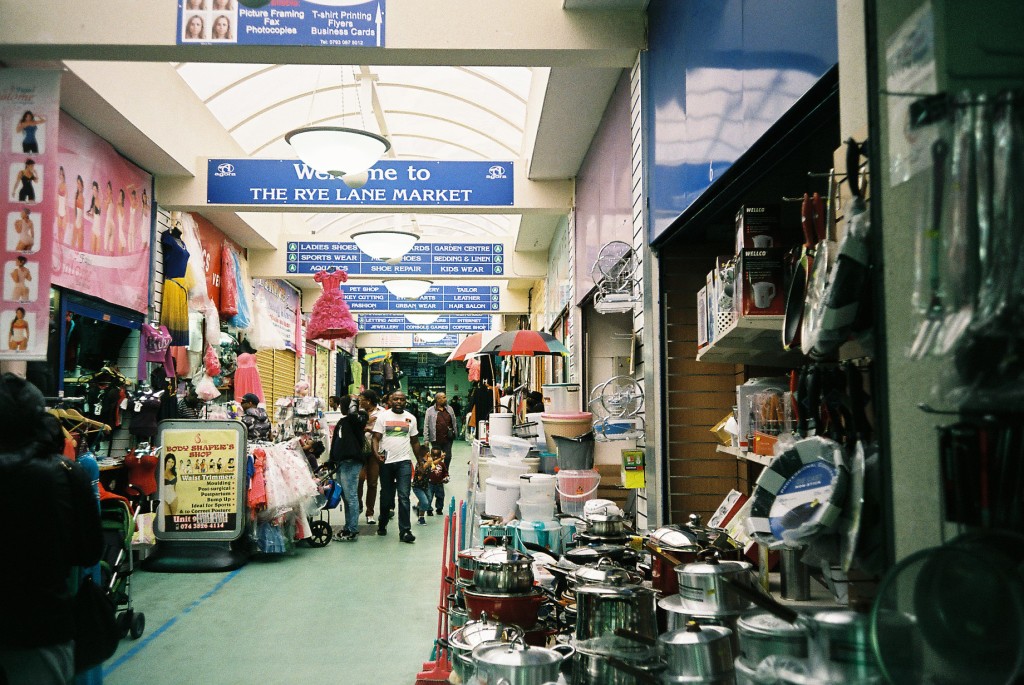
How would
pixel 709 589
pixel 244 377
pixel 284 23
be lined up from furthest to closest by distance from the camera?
pixel 244 377, pixel 284 23, pixel 709 589

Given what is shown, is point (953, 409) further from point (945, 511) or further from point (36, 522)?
point (36, 522)

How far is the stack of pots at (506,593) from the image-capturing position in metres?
2.36

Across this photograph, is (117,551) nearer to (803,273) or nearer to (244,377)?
(803,273)

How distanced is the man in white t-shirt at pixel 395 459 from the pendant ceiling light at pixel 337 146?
12.2ft

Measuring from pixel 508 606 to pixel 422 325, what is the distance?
18.7 meters

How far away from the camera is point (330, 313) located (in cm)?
1095

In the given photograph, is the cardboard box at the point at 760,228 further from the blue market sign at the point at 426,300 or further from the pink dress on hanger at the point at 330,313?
the blue market sign at the point at 426,300

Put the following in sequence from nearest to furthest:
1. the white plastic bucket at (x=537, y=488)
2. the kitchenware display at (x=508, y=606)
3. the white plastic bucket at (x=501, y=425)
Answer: the kitchenware display at (x=508, y=606), the white plastic bucket at (x=537, y=488), the white plastic bucket at (x=501, y=425)

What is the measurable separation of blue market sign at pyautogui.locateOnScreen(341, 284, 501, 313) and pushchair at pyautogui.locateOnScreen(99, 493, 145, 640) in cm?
1066

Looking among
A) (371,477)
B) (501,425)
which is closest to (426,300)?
(371,477)

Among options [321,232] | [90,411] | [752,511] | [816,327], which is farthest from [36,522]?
[321,232]

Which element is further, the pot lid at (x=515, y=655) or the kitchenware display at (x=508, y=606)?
the kitchenware display at (x=508, y=606)

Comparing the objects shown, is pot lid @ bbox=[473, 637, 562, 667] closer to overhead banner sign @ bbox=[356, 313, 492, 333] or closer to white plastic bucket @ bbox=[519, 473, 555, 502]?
white plastic bucket @ bbox=[519, 473, 555, 502]

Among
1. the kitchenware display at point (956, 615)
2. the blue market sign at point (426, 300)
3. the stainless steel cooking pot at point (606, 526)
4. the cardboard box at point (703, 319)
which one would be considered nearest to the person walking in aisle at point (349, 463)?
the stainless steel cooking pot at point (606, 526)
